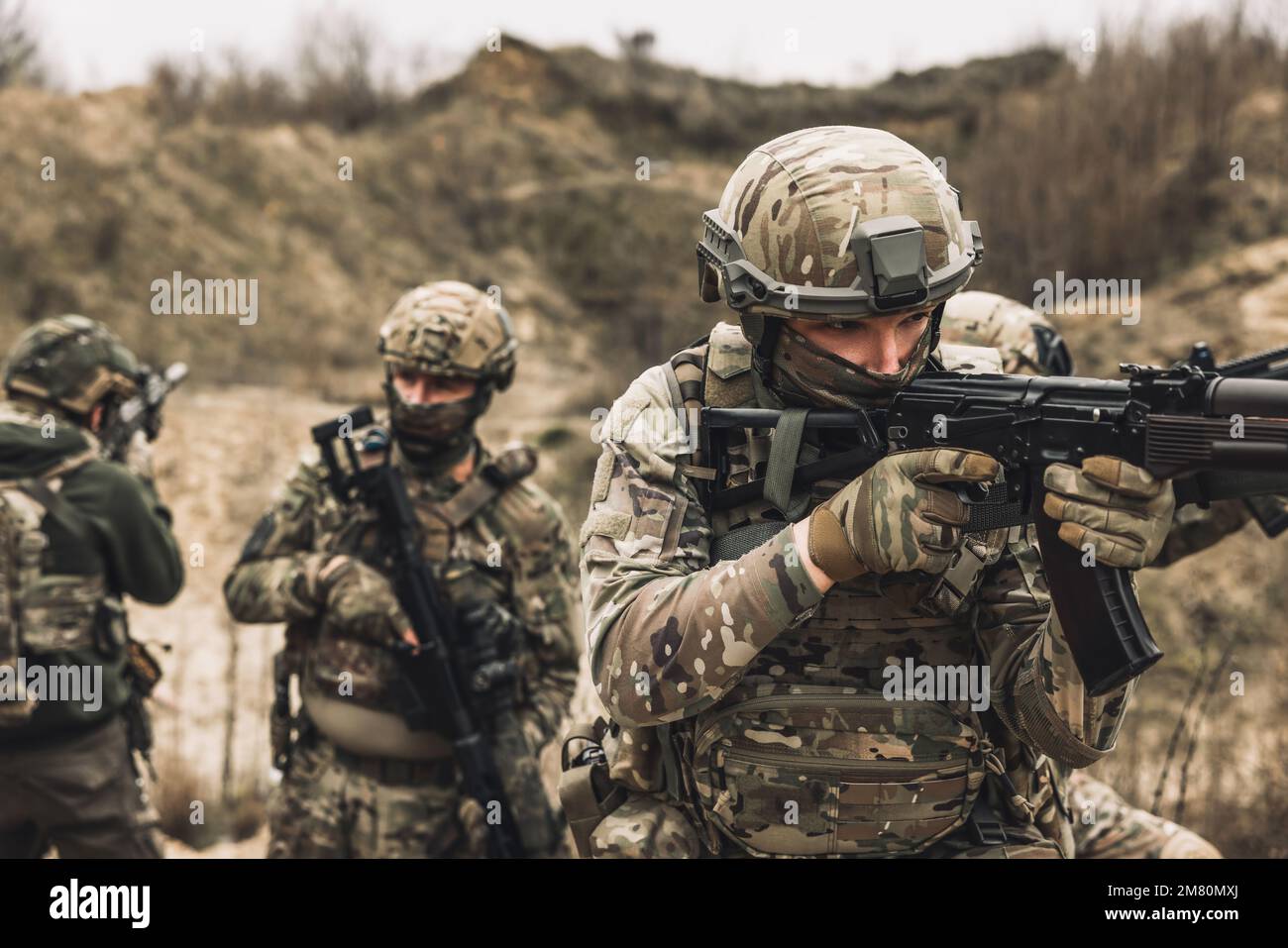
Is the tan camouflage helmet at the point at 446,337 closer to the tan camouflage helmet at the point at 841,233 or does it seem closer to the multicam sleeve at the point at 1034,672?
the tan camouflage helmet at the point at 841,233

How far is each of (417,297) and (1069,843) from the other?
2.92 meters

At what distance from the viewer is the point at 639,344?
1502 cm

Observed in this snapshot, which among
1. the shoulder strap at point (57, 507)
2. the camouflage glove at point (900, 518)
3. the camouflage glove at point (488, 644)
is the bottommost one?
the camouflage glove at point (488, 644)

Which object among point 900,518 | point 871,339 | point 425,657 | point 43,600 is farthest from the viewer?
point 43,600

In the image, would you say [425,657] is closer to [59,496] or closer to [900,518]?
[59,496]

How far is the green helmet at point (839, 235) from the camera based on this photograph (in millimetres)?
2271

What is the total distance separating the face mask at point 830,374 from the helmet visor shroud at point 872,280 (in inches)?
3.7

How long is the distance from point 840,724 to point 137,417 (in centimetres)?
410

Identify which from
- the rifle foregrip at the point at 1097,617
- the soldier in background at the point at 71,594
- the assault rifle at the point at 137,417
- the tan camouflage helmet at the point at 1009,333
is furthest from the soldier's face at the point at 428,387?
the rifle foregrip at the point at 1097,617

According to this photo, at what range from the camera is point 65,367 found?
16.1 ft

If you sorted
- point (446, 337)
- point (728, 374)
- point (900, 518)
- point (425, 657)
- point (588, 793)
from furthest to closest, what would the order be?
point (446, 337), point (425, 657), point (588, 793), point (728, 374), point (900, 518)

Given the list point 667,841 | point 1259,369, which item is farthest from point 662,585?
point 1259,369
